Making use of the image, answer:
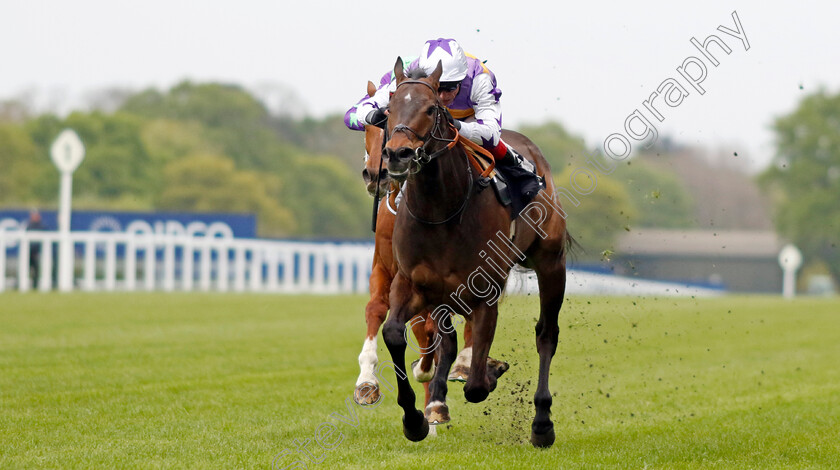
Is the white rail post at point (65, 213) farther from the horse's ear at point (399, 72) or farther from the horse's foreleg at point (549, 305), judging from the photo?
the horse's ear at point (399, 72)

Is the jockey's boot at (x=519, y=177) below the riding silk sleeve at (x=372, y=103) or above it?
below

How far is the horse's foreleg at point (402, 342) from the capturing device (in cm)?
591

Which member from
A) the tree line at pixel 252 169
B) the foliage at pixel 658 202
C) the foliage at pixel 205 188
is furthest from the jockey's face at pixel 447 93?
the foliage at pixel 658 202

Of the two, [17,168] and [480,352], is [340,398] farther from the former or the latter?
[17,168]

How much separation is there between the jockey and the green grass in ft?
4.51

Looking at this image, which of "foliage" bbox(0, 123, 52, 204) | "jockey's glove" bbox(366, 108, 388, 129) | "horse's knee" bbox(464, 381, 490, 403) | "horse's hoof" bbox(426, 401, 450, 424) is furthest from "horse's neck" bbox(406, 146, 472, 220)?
"foliage" bbox(0, 123, 52, 204)

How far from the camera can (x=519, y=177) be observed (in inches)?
262

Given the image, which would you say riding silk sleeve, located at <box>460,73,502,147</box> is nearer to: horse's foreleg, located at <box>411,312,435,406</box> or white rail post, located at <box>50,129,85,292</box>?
horse's foreleg, located at <box>411,312,435,406</box>

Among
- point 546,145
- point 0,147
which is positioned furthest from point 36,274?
Result: point 546,145

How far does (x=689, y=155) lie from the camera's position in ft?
361

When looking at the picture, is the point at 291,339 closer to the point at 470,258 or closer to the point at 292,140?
the point at 470,258

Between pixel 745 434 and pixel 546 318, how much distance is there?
148cm

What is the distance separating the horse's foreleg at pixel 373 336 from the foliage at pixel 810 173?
6749 centimetres

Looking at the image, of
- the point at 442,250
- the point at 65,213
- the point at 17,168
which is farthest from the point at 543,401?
→ the point at 17,168
